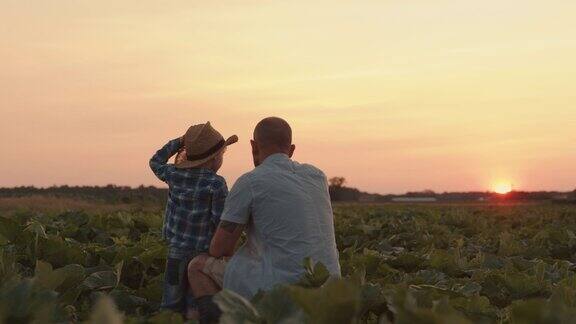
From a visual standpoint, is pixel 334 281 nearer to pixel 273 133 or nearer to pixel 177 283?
pixel 273 133

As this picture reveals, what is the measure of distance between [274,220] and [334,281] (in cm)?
238

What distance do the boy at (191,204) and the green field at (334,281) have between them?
0.82 ft

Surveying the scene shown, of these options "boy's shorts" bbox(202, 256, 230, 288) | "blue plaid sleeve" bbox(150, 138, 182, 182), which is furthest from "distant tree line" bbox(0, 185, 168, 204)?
"boy's shorts" bbox(202, 256, 230, 288)

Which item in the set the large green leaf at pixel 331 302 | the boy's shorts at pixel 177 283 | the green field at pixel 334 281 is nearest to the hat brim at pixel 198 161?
the boy's shorts at pixel 177 283

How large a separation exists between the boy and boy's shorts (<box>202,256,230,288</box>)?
543 millimetres

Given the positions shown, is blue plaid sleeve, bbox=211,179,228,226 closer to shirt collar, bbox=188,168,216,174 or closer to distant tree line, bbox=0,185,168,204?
shirt collar, bbox=188,168,216,174

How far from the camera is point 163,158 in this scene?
6215mm

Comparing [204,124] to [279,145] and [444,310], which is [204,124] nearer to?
[279,145]

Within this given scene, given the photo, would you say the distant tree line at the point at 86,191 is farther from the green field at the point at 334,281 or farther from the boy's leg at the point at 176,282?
the boy's leg at the point at 176,282

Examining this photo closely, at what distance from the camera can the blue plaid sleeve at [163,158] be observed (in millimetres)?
6066

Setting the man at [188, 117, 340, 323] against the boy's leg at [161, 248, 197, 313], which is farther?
the boy's leg at [161, 248, 197, 313]

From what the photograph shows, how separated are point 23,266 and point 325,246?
2164mm

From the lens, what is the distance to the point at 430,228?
1227 centimetres

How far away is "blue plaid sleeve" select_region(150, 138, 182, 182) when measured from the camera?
607 centimetres
